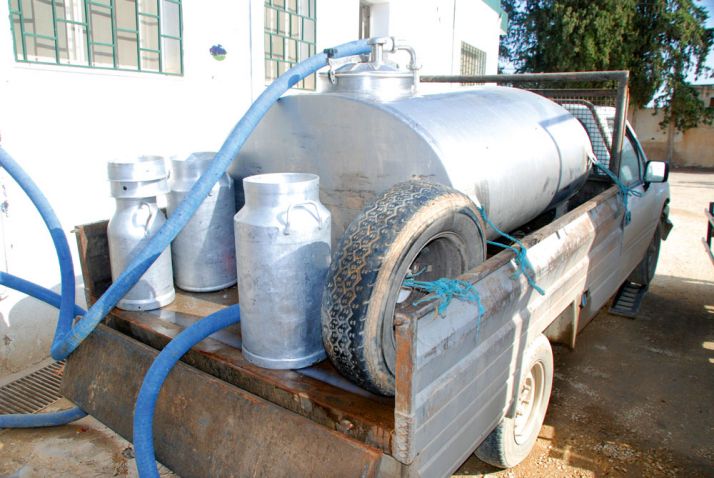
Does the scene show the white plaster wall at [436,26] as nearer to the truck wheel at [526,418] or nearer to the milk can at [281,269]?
the truck wheel at [526,418]

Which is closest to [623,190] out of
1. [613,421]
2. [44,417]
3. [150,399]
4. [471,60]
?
[613,421]

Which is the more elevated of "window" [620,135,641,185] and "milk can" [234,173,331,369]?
"window" [620,135,641,185]

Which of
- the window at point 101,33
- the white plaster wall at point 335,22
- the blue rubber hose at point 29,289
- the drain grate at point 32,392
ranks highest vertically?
the white plaster wall at point 335,22

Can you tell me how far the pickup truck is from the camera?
163 cm

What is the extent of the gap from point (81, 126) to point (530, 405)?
3697 millimetres

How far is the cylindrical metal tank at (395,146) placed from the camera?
2.44 metres

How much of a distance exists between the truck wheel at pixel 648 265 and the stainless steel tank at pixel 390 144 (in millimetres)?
3038

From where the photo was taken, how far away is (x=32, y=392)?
12.3 ft

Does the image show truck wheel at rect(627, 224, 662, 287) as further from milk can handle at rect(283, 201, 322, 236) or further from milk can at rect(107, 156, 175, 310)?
milk can at rect(107, 156, 175, 310)

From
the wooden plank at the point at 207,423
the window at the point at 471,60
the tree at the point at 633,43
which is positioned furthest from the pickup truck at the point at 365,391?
the tree at the point at 633,43

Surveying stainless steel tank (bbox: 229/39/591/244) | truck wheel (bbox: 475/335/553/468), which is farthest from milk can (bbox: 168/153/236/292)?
truck wheel (bbox: 475/335/553/468)

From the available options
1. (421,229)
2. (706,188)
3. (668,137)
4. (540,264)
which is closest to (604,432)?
(540,264)

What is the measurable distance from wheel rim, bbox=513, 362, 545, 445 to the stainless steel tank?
769mm

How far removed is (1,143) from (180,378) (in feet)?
8.50
